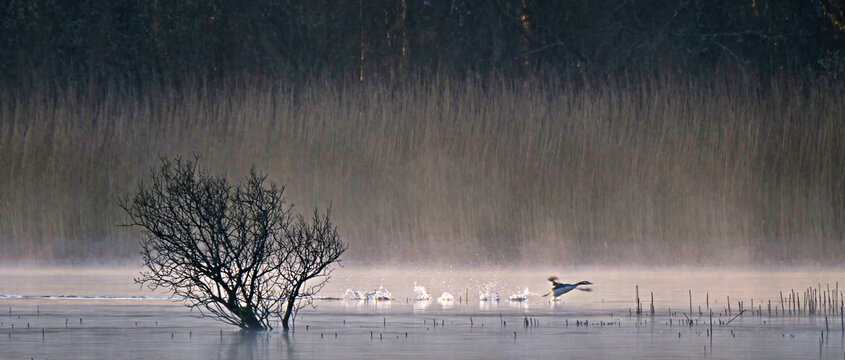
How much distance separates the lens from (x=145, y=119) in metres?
36.2

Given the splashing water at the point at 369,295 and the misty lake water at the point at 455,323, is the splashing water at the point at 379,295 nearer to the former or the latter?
the splashing water at the point at 369,295

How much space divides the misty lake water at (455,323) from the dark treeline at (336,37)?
13.5 meters

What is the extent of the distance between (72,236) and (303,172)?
4974 mm

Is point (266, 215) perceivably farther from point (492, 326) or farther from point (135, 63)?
point (135, 63)

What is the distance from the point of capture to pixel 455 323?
704 inches

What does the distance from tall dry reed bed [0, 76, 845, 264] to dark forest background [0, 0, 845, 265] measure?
0.18 ft

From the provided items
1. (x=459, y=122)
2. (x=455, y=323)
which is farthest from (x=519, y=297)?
(x=459, y=122)

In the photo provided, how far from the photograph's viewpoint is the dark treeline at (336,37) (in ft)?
127

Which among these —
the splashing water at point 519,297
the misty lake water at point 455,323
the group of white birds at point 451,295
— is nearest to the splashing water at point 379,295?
the group of white birds at point 451,295

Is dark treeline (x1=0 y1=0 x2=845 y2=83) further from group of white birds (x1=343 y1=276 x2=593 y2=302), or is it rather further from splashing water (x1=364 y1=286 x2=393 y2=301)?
splashing water (x1=364 y1=286 x2=393 y2=301)

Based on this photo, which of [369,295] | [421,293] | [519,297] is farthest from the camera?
[421,293]

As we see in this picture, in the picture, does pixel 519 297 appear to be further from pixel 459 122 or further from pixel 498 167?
pixel 459 122

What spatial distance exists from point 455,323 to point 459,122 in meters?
16.8

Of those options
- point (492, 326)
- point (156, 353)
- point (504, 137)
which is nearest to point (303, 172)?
point (504, 137)
